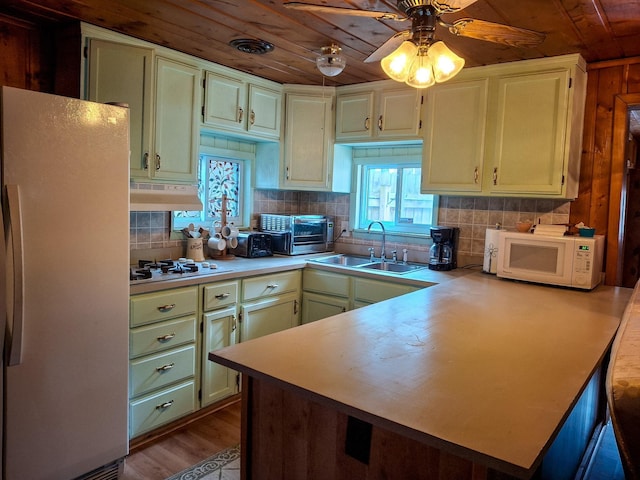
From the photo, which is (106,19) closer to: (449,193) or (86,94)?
(86,94)

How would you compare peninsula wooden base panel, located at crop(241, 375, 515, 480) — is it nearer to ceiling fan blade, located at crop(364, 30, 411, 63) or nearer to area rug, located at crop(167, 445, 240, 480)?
area rug, located at crop(167, 445, 240, 480)

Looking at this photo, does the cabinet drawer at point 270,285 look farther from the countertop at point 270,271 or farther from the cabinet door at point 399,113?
the cabinet door at point 399,113

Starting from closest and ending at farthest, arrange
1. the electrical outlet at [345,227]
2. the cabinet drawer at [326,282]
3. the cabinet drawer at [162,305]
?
the cabinet drawer at [162,305] < the cabinet drawer at [326,282] < the electrical outlet at [345,227]

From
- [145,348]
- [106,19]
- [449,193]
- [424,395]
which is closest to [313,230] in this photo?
[449,193]

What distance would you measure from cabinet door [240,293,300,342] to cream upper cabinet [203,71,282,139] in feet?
3.90

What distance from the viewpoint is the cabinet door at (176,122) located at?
9.16ft

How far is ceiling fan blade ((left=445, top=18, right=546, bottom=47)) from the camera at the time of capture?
159 centimetres

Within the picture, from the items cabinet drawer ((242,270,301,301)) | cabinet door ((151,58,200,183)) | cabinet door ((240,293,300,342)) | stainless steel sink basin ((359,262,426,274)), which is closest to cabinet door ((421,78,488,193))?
stainless steel sink basin ((359,262,426,274))

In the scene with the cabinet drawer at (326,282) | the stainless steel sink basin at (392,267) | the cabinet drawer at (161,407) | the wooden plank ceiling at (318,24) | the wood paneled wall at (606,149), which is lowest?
the cabinet drawer at (161,407)

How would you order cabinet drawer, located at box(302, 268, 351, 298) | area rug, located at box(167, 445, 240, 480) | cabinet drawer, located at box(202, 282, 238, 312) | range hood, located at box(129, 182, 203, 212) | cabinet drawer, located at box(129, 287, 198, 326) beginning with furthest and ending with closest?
1. cabinet drawer, located at box(302, 268, 351, 298)
2. cabinet drawer, located at box(202, 282, 238, 312)
3. range hood, located at box(129, 182, 203, 212)
4. cabinet drawer, located at box(129, 287, 198, 326)
5. area rug, located at box(167, 445, 240, 480)

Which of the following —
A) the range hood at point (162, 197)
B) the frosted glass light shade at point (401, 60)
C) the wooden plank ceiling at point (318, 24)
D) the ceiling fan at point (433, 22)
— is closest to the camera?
the ceiling fan at point (433, 22)

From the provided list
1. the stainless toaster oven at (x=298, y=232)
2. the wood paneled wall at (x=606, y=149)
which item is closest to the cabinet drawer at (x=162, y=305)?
the stainless toaster oven at (x=298, y=232)

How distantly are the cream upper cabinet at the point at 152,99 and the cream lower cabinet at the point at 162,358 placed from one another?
750 millimetres

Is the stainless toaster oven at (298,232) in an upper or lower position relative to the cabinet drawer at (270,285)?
upper
